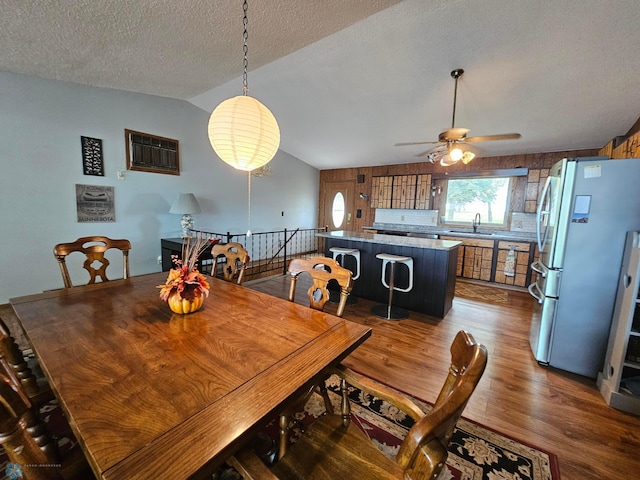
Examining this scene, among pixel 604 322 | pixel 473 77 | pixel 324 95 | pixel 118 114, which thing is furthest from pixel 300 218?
pixel 604 322

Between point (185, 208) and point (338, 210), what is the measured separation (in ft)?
13.3

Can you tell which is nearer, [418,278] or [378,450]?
[378,450]

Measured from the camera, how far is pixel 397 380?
2062 mm

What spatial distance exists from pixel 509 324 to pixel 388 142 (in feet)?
11.6

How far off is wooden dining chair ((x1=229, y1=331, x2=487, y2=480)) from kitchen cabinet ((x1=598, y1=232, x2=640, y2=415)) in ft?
6.18

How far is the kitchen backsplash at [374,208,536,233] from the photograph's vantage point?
4781 mm

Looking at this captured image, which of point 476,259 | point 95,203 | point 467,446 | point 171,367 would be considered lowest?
point 467,446

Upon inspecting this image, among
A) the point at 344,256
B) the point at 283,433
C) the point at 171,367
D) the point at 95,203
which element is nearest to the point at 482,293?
the point at 344,256

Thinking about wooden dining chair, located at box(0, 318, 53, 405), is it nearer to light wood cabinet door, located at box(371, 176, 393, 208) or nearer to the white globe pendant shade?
the white globe pendant shade

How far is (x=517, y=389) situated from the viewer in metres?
2.02

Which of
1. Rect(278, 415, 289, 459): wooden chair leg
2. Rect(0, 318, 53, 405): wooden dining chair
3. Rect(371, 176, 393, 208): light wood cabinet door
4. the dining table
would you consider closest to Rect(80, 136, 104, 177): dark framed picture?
the dining table

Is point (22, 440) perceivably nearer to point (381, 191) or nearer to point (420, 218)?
point (420, 218)

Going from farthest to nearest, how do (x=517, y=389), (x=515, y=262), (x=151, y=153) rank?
(x=515, y=262), (x=151, y=153), (x=517, y=389)

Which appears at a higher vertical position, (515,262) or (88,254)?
(88,254)
